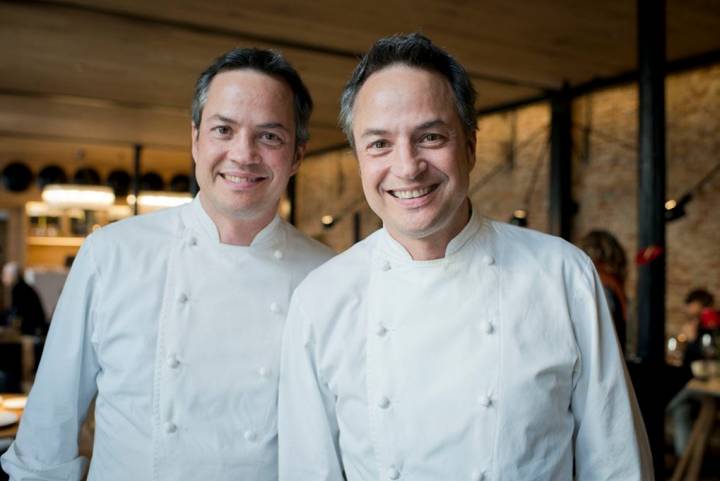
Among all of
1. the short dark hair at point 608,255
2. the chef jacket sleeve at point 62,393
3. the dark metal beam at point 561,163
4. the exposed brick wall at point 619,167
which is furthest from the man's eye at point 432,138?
the dark metal beam at point 561,163

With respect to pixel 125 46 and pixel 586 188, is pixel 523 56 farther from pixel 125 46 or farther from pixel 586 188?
pixel 125 46

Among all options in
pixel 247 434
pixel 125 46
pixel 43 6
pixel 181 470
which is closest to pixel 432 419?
pixel 247 434

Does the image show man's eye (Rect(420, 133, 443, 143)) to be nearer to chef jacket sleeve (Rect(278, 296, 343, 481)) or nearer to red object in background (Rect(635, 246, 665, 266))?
chef jacket sleeve (Rect(278, 296, 343, 481))

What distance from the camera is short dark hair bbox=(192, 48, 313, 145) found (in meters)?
1.71

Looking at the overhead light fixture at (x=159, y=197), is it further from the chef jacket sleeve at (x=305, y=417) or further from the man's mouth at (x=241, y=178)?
the chef jacket sleeve at (x=305, y=417)

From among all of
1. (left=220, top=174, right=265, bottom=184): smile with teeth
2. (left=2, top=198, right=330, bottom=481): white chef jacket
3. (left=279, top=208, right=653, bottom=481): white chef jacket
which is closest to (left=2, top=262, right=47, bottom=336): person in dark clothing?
(left=2, top=198, right=330, bottom=481): white chef jacket

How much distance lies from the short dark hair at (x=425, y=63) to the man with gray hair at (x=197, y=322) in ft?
0.98

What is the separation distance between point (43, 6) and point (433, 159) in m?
4.24

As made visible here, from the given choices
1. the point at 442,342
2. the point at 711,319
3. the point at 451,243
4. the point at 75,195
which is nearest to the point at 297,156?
the point at 451,243

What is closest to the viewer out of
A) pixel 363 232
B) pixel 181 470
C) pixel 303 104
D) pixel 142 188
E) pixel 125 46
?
pixel 181 470

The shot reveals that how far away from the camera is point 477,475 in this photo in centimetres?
140

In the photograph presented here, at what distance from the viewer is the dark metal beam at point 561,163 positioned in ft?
23.4

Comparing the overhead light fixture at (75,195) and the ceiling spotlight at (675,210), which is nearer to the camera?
the ceiling spotlight at (675,210)

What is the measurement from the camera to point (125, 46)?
554 centimetres
